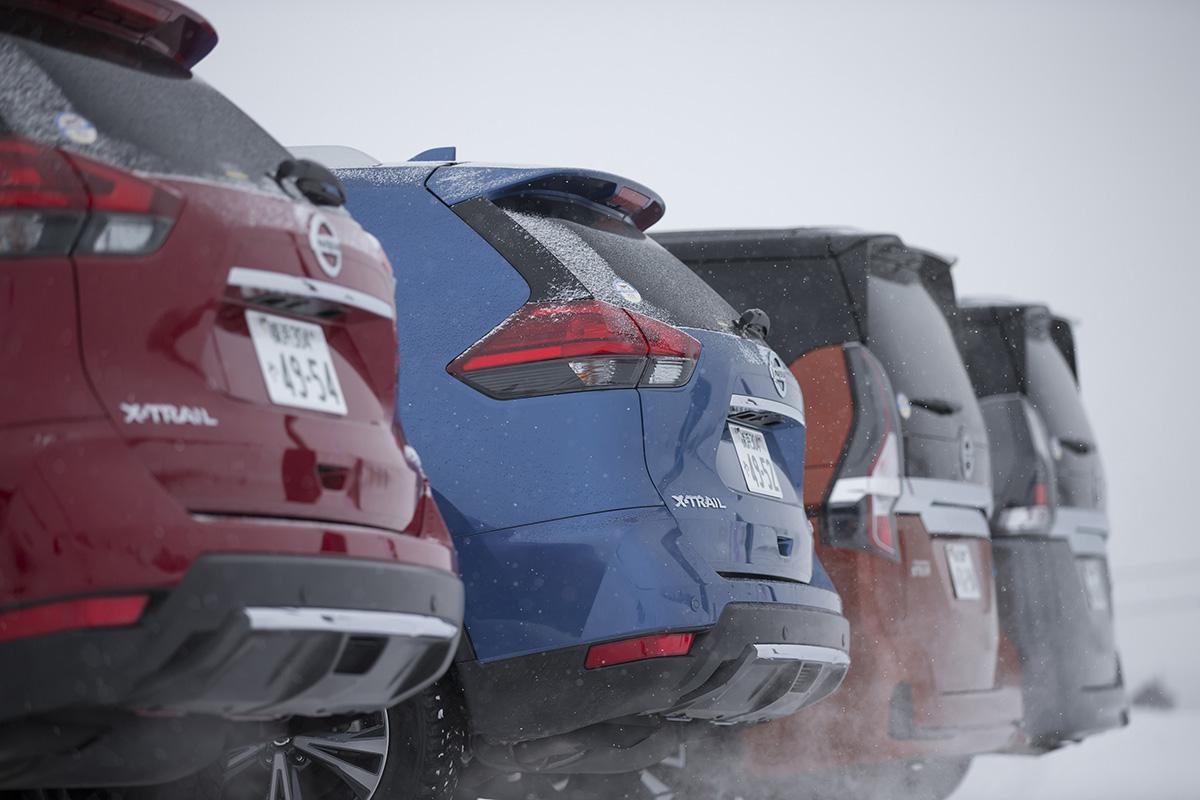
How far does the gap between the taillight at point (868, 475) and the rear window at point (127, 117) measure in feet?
12.4

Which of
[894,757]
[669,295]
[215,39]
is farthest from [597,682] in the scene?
[894,757]

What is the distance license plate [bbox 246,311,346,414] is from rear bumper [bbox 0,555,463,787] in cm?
34

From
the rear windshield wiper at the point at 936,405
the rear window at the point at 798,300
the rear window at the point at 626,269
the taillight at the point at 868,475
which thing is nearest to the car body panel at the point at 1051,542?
→ the rear windshield wiper at the point at 936,405

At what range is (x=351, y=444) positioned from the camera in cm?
354

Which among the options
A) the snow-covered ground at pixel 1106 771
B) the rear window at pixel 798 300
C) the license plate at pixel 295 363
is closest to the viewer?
the license plate at pixel 295 363

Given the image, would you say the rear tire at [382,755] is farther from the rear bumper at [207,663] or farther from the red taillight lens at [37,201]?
the red taillight lens at [37,201]

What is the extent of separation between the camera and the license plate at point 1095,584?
378 inches

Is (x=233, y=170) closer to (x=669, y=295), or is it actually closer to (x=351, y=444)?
(x=351, y=444)

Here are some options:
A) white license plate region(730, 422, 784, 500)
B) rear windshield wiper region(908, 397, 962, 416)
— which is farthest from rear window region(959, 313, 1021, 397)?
white license plate region(730, 422, 784, 500)

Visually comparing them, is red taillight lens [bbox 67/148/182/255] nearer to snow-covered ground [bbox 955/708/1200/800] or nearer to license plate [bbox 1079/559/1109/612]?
snow-covered ground [bbox 955/708/1200/800]

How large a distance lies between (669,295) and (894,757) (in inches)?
112

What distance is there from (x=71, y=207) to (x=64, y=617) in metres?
0.72

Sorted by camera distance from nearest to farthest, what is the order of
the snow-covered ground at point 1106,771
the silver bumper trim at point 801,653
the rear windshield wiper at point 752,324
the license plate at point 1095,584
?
the silver bumper trim at point 801,653 → the rear windshield wiper at point 752,324 → the snow-covered ground at point 1106,771 → the license plate at point 1095,584

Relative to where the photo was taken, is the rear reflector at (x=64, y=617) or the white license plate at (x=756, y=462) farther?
the white license plate at (x=756, y=462)
